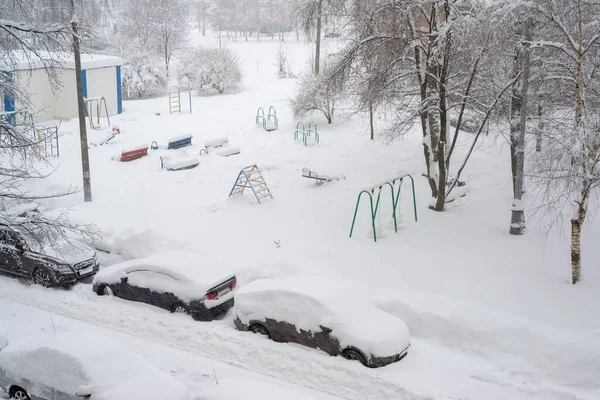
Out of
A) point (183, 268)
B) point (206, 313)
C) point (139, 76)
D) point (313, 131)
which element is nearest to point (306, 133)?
point (313, 131)

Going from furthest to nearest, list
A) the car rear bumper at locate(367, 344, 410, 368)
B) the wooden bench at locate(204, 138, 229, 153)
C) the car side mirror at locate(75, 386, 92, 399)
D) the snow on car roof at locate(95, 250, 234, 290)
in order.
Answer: the wooden bench at locate(204, 138, 229, 153) < the snow on car roof at locate(95, 250, 234, 290) < the car rear bumper at locate(367, 344, 410, 368) < the car side mirror at locate(75, 386, 92, 399)

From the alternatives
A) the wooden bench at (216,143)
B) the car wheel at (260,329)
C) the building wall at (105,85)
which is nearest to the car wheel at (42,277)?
the car wheel at (260,329)

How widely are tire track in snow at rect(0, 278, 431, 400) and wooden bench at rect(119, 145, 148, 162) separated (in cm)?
1005

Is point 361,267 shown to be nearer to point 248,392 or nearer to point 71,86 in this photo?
point 248,392

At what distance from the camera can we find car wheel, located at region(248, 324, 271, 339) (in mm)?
11562

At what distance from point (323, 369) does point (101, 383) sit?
374 cm

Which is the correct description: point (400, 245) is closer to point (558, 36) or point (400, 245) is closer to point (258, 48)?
point (558, 36)

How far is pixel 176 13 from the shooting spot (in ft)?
197

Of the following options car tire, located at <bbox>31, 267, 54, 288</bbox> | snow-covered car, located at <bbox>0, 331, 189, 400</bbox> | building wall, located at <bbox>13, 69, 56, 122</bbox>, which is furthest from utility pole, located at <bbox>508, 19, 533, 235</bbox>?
building wall, located at <bbox>13, 69, 56, 122</bbox>

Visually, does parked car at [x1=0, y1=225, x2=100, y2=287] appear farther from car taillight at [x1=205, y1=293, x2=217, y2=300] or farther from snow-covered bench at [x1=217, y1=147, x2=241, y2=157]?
snow-covered bench at [x1=217, y1=147, x2=241, y2=157]

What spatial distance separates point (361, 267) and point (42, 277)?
24.5ft

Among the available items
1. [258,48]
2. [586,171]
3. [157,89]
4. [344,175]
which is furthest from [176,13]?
[586,171]

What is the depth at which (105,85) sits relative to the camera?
106 feet

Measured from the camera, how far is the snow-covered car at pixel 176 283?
40.7 ft
